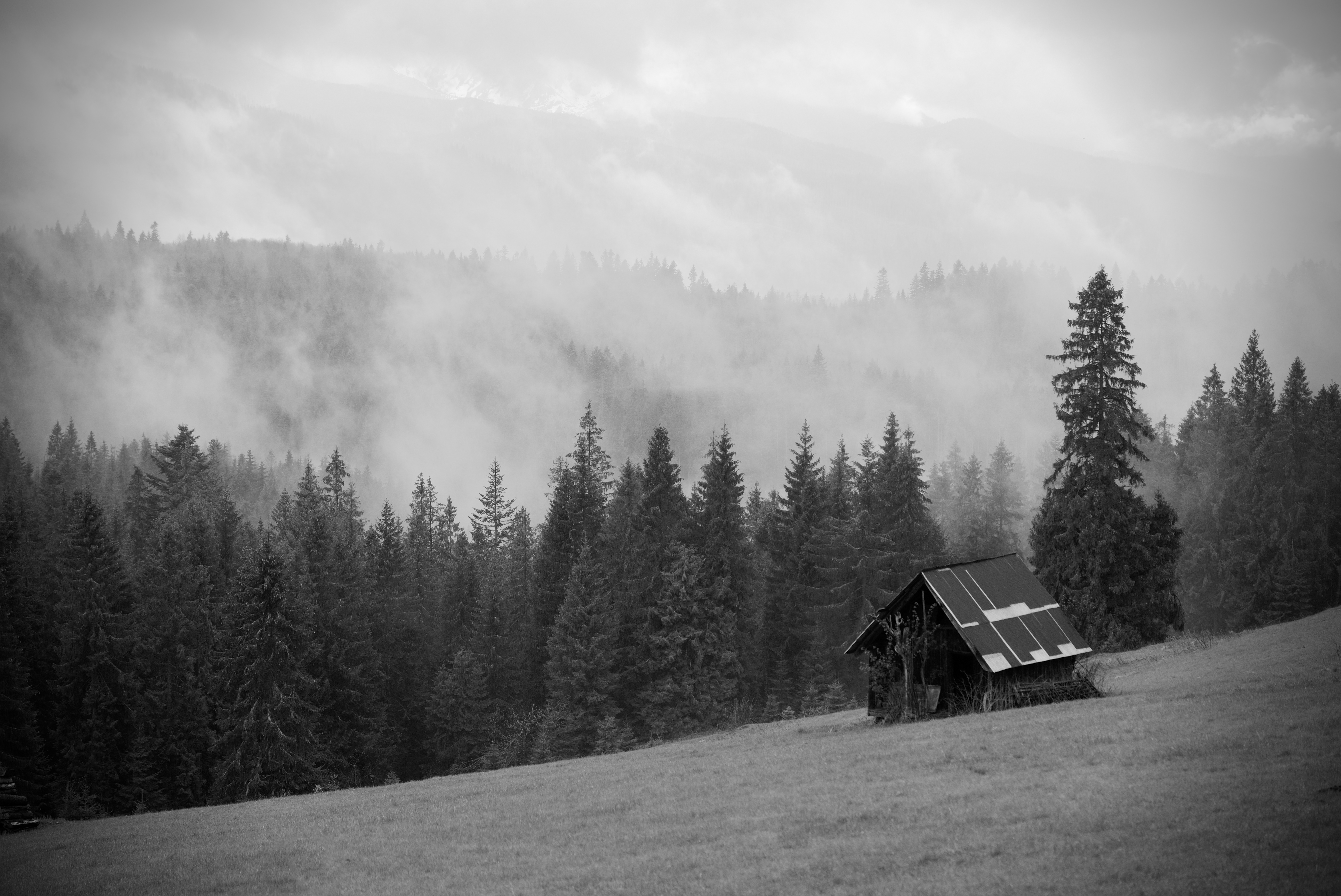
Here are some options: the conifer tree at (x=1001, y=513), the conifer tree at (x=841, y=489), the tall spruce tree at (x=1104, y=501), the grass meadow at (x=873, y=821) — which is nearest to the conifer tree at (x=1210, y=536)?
the conifer tree at (x=1001, y=513)

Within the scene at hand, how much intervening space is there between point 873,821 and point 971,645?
15.2 m

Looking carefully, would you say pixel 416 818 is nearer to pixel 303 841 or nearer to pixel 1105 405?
pixel 303 841

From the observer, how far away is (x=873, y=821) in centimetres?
2175

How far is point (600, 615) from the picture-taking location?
6769 cm

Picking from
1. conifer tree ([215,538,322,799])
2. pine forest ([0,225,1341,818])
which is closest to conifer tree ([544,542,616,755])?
pine forest ([0,225,1341,818])

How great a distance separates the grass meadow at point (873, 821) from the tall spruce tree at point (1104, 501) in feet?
42.9

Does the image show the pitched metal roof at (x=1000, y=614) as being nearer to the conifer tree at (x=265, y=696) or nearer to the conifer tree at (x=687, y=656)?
the conifer tree at (x=687, y=656)

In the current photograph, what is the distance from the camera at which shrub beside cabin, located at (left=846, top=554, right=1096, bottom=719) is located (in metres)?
35.7

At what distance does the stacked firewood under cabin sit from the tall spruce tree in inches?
1770

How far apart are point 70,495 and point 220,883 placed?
126 metres

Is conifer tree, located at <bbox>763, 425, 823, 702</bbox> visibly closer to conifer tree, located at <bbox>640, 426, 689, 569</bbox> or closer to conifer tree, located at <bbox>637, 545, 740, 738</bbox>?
conifer tree, located at <bbox>637, 545, 740, 738</bbox>

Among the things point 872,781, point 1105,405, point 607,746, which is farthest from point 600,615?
point 872,781

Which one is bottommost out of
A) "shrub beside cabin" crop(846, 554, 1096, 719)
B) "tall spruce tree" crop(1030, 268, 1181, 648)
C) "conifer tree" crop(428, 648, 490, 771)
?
"conifer tree" crop(428, 648, 490, 771)

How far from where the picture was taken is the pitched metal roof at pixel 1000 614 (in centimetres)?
3600
